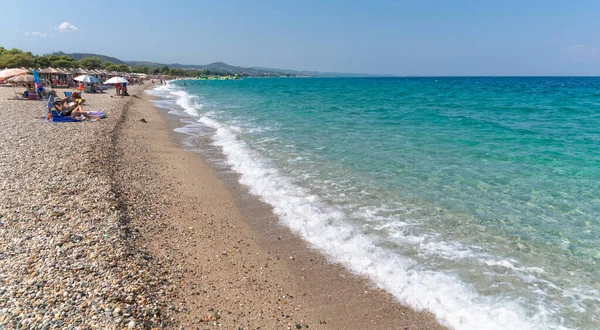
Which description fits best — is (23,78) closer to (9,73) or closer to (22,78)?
(22,78)

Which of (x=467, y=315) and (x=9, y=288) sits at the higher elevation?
(x=9, y=288)

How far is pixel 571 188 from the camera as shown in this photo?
8.30 metres

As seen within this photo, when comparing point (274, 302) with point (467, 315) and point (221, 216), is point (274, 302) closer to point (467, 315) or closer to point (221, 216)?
point (467, 315)

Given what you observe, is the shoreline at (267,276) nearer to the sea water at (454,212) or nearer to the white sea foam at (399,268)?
the white sea foam at (399,268)

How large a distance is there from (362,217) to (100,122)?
14509 millimetres

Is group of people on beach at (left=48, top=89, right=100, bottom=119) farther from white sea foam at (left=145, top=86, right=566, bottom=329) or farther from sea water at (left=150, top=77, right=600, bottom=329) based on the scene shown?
white sea foam at (left=145, top=86, right=566, bottom=329)

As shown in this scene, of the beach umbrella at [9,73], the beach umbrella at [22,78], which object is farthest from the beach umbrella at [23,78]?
the beach umbrella at [9,73]

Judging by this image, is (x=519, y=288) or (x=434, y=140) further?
(x=434, y=140)

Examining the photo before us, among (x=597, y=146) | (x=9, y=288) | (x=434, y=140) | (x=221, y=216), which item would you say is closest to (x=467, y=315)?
(x=221, y=216)

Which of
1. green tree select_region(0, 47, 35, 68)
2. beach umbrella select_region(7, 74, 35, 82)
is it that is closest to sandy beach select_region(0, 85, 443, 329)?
beach umbrella select_region(7, 74, 35, 82)

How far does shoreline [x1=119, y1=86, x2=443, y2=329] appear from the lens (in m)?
4.16

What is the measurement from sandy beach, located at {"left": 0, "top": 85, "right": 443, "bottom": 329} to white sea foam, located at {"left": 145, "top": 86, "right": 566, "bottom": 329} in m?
0.25

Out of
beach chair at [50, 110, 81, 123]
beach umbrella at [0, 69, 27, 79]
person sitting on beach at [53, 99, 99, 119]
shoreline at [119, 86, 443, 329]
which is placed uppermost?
beach umbrella at [0, 69, 27, 79]

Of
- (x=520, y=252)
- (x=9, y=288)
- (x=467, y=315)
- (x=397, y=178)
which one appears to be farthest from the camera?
(x=397, y=178)
